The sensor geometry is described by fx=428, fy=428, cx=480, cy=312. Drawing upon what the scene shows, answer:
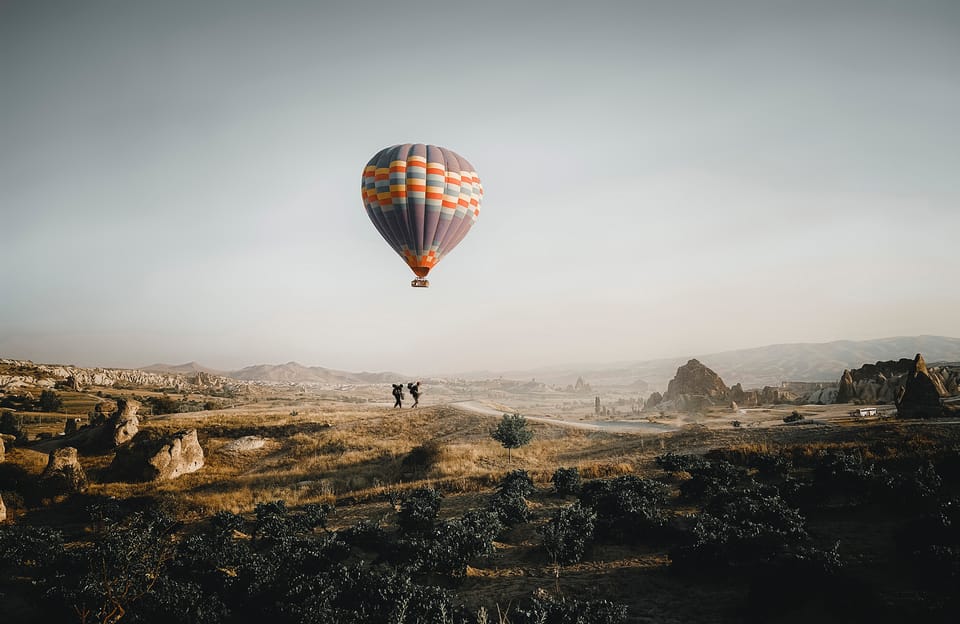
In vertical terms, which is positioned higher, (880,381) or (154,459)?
(880,381)

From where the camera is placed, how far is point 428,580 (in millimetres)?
13125

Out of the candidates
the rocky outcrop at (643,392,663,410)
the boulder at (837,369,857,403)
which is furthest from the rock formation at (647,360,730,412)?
the boulder at (837,369,857,403)

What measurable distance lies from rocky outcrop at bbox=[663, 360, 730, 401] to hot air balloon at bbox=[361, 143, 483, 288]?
2122 inches

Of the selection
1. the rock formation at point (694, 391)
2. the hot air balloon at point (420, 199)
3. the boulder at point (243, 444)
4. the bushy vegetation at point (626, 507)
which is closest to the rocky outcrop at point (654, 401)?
the rock formation at point (694, 391)

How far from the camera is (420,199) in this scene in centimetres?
3022

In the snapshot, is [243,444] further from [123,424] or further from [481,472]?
[481,472]

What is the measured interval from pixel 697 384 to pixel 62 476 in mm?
74511

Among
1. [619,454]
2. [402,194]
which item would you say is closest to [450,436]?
[619,454]

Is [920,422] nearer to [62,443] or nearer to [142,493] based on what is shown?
[142,493]

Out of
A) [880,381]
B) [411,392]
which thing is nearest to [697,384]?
[880,381]

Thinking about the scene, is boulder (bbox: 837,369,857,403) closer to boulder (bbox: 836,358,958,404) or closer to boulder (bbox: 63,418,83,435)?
boulder (bbox: 836,358,958,404)

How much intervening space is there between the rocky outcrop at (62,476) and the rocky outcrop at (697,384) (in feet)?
234

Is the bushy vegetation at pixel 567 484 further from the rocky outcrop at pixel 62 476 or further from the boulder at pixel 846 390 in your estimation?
the boulder at pixel 846 390

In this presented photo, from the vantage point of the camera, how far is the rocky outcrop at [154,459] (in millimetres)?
28188
